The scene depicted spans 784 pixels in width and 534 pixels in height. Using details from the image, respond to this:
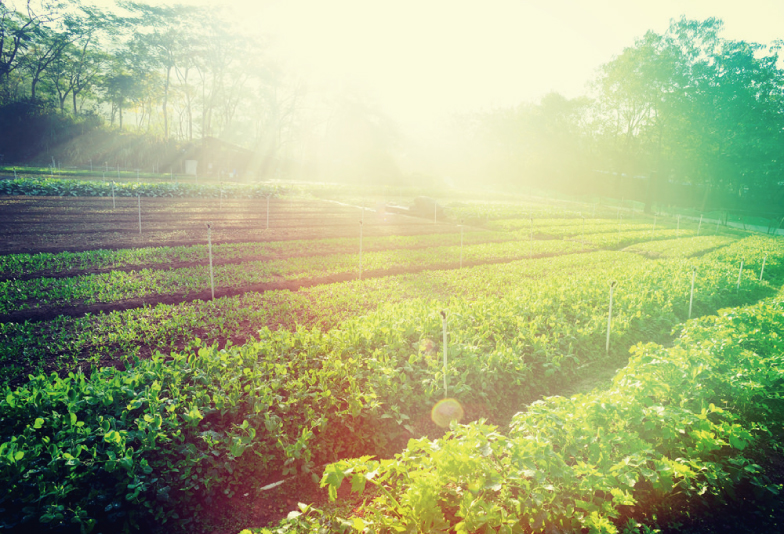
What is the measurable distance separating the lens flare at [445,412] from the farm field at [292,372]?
0.12 meters

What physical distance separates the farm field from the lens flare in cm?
12

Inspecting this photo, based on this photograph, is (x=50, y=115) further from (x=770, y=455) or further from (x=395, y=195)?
(x=770, y=455)

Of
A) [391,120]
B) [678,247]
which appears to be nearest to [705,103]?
[678,247]

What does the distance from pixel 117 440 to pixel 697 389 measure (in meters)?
6.07

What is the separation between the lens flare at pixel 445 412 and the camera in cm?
544

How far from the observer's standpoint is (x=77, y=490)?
3443mm

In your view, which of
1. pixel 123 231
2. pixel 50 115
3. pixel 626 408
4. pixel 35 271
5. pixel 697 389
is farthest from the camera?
pixel 50 115

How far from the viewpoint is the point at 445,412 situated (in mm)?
5543

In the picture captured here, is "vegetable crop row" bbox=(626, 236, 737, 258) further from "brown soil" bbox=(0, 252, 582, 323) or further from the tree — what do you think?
the tree

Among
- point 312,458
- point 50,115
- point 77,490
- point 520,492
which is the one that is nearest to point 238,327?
point 312,458

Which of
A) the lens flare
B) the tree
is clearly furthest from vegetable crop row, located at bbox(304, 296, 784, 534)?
the tree

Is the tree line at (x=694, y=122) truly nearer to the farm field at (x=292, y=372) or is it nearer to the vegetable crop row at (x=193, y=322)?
the farm field at (x=292, y=372)

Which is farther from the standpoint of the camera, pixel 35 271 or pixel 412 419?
pixel 35 271

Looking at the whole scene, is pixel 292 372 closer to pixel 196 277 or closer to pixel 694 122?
pixel 196 277
